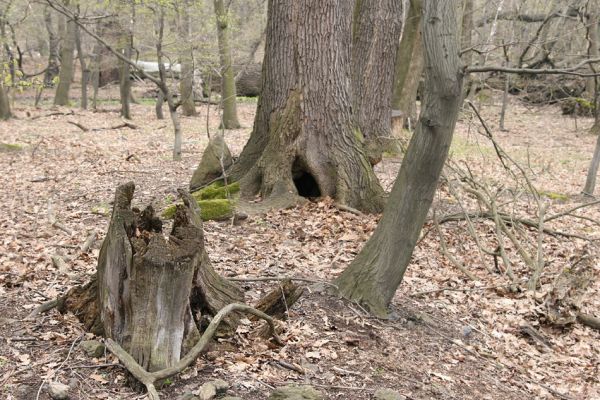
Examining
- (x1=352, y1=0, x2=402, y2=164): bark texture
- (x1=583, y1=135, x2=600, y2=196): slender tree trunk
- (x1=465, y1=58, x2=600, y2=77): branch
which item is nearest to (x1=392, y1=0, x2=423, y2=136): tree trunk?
(x1=352, y1=0, x2=402, y2=164): bark texture

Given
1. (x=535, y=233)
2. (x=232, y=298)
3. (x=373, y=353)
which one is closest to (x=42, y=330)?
(x=232, y=298)

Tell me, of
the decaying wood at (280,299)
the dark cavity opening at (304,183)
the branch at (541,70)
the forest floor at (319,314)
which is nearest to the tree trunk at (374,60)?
the forest floor at (319,314)

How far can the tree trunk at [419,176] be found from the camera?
4.26 meters

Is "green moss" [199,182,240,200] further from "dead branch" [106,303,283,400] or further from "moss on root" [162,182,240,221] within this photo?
"dead branch" [106,303,283,400]

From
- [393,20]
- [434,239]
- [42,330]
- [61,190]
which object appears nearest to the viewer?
[42,330]

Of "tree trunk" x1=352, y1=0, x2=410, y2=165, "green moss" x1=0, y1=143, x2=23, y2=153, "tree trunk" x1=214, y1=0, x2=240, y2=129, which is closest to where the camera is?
"tree trunk" x1=352, y1=0, x2=410, y2=165

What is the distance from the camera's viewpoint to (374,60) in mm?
12086

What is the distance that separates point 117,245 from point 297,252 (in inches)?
123

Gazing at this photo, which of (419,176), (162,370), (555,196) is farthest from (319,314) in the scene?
(555,196)

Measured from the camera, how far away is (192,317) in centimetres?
424

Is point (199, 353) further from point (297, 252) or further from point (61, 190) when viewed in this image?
point (61, 190)

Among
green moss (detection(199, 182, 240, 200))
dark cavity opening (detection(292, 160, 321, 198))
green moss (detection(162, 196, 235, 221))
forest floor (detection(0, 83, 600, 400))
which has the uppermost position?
dark cavity opening (detection(292, 160, 321, 198))

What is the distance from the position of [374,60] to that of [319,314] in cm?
797

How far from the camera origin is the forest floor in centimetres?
416
